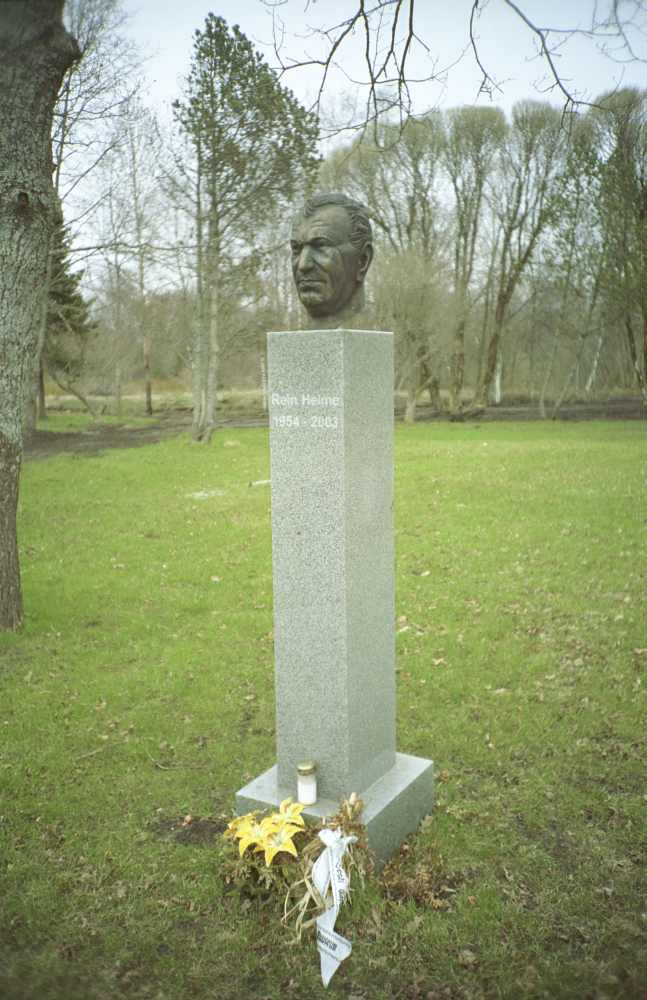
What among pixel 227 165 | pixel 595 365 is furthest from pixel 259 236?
pixel 595 365

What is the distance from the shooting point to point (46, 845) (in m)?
4.64

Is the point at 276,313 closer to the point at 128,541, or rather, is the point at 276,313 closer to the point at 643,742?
the point at 128,541

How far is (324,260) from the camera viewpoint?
4141mm

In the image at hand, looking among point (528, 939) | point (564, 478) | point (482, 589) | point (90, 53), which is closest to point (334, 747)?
point (528, 939)

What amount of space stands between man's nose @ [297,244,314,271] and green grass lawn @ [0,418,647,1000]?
11.0ft

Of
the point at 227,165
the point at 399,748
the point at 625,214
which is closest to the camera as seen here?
the point at 399,748

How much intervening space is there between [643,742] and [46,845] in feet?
13.8

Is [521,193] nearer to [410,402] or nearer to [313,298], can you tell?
[410,402]

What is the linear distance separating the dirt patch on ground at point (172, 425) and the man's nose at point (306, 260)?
19.2 m

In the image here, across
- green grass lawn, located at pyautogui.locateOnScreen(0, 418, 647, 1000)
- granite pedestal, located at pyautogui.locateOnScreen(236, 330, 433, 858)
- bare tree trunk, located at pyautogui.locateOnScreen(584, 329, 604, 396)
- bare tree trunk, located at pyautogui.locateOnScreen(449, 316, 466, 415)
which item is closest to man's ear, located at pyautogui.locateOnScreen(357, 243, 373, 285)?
granite pedestal, located at pyautogui.locateOnScreen(236, 330, 433, 858)

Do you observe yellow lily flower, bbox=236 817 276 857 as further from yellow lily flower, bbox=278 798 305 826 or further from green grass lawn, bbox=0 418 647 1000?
green grass lawn, bbox=0 418 647 1000

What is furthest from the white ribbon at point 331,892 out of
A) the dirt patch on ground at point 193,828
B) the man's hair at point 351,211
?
the man's hair at point 351,211

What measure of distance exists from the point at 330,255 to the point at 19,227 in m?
3.98

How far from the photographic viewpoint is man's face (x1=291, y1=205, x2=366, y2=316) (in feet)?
13.6
